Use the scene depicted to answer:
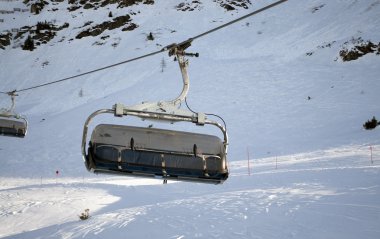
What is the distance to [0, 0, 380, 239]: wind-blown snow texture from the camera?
743cm

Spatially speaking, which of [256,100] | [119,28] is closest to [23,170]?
[256,100]

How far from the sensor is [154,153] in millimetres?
4648

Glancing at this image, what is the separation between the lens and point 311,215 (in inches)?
269

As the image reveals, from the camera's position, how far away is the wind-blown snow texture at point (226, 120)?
7430 mm

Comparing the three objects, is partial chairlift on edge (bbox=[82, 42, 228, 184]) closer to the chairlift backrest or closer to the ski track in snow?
the chairlift backrest

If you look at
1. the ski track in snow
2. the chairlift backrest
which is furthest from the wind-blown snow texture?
the chairlift backrest

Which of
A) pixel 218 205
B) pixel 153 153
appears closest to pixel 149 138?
pixel 153 153

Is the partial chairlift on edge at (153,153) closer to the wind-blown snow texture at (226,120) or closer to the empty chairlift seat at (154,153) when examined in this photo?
the empty chairlift seat at (154,153)

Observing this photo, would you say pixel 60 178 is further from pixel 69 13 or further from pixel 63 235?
pixel 69 13

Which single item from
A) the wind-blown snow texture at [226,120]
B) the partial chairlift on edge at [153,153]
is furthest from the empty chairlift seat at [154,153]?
the wind-blown snow texture at [226,120]

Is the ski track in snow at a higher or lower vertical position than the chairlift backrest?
lower

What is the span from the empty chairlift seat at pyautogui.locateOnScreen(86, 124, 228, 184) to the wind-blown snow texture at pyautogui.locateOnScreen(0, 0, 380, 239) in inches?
80.4

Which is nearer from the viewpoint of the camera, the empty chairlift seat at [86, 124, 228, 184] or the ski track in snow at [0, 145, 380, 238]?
the empty chairlift seat at [86, 124, 228, 184]

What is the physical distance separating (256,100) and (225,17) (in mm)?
23761
